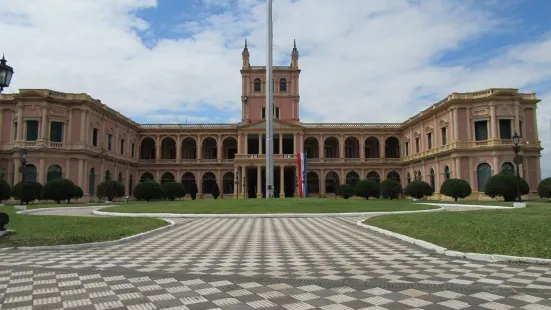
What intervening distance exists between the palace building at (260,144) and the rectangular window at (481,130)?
0.10m

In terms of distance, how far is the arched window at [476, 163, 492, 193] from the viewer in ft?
137

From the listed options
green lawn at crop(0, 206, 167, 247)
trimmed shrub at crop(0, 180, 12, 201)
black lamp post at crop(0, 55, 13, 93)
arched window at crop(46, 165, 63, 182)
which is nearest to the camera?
green lawn at crop(0, 206, 167, 247)

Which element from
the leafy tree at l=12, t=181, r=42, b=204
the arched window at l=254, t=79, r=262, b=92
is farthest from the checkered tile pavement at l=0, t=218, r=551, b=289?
the arched window at l=254, t=79, r=262, b=92

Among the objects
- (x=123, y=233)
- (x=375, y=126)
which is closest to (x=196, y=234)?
(x=123, y=233)

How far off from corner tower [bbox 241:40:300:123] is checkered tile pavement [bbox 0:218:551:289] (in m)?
51.6

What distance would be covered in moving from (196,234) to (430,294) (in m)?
9.00

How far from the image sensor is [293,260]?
827 cm

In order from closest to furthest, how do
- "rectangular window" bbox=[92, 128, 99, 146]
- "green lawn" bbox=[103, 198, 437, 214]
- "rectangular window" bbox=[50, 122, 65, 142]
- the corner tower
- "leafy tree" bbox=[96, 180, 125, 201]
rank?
"green lawn" bbox=[103, 198, 437, 214], "leafy tree" bbox=[96, 180, 125, 201], "rectangular window" bbox=[50, 122, 65, 142], "rectangular window" bbox=[92, 128, 99, 146], the corner tower

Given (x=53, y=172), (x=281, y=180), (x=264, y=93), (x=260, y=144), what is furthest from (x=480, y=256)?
(x=264, y=93)

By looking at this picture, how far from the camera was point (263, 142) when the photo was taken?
60031 millimetres

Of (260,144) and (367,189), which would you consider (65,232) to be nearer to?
(367,189)

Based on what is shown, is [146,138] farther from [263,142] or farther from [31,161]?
[31,161]

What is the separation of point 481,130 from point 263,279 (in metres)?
42.2

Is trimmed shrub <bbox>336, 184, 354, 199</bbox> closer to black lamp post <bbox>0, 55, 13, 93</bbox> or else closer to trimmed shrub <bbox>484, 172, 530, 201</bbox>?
trimmed shrub <bbox>484, 172, 530, 201</bbox>
